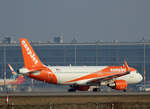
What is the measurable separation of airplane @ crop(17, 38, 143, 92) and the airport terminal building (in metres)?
105

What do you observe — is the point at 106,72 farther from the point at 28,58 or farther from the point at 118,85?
the point at 28,58

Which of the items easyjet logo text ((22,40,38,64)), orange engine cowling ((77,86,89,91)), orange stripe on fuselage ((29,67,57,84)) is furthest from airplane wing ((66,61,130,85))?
easyjet logo text ((22,40,38,64))

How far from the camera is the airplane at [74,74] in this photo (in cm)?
7944

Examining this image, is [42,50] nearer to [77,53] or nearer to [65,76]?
[77,53]

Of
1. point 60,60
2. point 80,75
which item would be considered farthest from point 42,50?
point 80,75

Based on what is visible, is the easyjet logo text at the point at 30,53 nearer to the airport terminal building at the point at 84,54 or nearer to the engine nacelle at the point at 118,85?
the engine nacelle at the point at 118,85

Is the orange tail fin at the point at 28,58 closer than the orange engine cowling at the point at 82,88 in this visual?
Yes

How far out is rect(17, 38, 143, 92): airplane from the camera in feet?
261

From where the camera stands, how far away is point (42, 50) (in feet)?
641

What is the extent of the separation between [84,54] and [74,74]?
114 m

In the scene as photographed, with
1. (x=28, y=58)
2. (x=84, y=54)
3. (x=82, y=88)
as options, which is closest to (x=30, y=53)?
(x=28, y=58)

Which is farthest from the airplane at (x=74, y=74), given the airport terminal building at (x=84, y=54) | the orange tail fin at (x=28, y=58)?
the airport terminal building at (x=84, y=54)

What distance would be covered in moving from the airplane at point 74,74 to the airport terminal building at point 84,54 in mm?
105494

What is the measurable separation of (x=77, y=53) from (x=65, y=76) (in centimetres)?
11528
